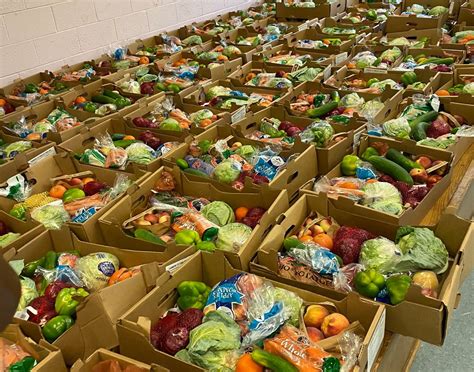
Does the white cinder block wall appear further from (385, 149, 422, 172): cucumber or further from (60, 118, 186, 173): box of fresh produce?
(385, 149, 422, 172): cucumber

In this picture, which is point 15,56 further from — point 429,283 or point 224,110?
point 429,283

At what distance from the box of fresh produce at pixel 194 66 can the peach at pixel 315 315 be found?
2205 millimetres

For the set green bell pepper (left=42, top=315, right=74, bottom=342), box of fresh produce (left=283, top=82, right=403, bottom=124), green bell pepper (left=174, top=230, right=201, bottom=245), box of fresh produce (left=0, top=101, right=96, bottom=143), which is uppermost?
box of fresh produce (left=0, top=101, right=96, bottom=143)

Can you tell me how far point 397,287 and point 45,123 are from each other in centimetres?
216

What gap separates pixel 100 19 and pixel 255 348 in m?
3.22

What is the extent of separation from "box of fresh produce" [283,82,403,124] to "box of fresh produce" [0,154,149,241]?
3.50 ft

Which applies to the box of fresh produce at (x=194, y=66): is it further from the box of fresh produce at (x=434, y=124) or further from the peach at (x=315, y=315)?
the peach at (x=315, y=315)

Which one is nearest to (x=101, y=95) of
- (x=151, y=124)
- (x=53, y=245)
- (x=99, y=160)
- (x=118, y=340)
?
(x=151, y=124)

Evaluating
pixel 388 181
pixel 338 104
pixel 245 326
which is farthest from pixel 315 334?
pixel 338 104

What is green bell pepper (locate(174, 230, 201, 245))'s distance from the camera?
5.86 ft

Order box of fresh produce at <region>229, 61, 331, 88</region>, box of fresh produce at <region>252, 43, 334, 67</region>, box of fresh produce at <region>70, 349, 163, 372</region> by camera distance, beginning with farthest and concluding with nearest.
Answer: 1. box of fresh produce at <region>252, 43, 334, 67</region>
2. box of fresh produce at <region>229, 61, 331, 88</region>
3. box of fresh produce at <region>70, 349, 163, 372</region>

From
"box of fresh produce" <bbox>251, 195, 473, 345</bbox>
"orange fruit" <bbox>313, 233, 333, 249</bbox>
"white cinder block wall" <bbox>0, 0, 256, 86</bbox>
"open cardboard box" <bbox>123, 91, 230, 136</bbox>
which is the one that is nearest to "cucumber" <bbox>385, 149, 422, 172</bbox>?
"box of fresh produce" <bbox>251, 195, 473, 345</bbox>

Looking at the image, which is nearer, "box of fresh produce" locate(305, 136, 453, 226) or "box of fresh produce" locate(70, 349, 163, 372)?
"box of fresh produce" locate(70, 349, 163, 372)

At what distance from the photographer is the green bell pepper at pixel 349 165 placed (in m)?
2.14
